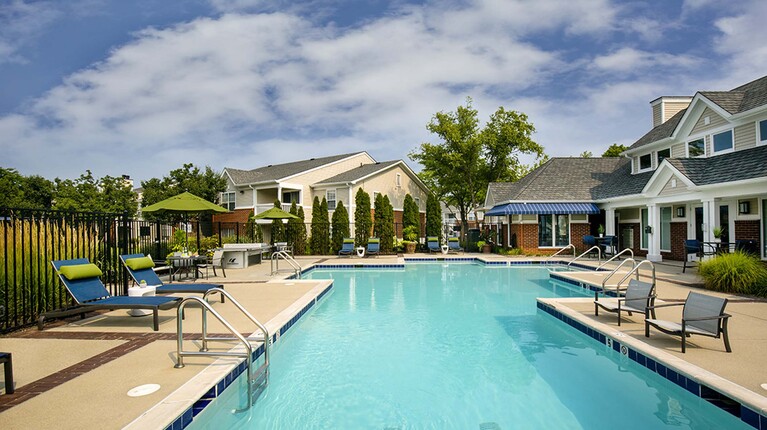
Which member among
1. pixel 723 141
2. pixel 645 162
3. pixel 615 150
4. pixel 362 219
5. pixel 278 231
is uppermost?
pixel 615 150

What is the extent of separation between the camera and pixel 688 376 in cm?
471

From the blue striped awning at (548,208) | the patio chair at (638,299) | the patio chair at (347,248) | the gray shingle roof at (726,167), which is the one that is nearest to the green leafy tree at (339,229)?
the patio chair at (347,248)

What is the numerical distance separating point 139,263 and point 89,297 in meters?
1.69

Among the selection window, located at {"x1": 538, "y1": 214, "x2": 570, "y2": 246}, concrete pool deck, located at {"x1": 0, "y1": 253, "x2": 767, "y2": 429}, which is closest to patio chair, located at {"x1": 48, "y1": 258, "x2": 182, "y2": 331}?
concrete pool deck, located at {"x1": 0, "y1": 253, "x2": 767, "y2": 429}

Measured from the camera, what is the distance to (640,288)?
7.17m

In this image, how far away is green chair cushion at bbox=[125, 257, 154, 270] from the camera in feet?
27.7

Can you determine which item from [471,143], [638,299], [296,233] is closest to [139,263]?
[638,299]

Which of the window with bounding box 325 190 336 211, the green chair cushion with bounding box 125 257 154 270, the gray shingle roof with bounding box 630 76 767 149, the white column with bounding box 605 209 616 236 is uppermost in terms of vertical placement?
the gray shingle roof with bounding box 630 76 767 149

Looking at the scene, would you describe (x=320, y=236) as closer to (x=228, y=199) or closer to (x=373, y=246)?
(x=373, y=246)

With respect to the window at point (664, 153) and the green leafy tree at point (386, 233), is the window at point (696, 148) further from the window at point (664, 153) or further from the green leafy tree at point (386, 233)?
the green leafy tree at point (386, 233)

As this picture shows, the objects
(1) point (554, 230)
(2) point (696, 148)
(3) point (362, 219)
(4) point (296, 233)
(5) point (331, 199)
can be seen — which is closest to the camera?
(2) point (696, 148)

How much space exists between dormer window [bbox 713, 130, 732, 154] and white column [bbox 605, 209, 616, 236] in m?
6.09

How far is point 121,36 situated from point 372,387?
15.1 meters

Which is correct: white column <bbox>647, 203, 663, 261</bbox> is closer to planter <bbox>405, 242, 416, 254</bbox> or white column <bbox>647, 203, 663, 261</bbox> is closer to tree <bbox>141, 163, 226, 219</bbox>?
planter <bbox>405, 242, 416, 254</bbox>
